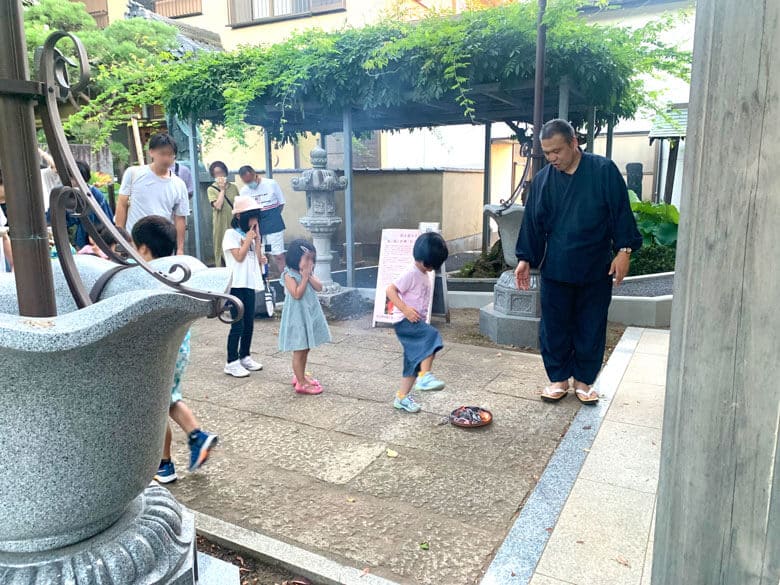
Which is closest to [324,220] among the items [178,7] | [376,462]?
[376,462]

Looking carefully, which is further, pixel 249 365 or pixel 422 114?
pixel 422 114

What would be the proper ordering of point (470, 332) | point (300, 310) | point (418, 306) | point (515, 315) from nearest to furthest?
1. point (418, 306)
2. point (300, 310)
3. point (515, 315)
4. point (470, 332)

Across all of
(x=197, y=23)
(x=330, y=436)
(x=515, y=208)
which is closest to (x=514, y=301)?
(x=515, y=208)

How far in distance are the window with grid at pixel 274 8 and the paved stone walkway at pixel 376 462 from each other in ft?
47.2

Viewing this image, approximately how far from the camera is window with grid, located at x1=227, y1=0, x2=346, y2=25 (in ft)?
54.3

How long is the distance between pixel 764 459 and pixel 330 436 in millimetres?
2724

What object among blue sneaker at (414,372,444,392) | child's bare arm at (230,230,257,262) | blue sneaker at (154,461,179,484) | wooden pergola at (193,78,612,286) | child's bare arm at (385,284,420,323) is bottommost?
blue sneaker at (154,461,179,484)

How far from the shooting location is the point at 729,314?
127 cm

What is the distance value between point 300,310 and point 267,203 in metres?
3.05

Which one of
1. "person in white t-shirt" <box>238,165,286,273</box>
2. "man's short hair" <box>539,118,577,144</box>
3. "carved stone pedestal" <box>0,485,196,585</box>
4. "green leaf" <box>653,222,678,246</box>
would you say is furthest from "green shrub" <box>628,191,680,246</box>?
"carved stone pedestal" <box>0,485,196,585</box>

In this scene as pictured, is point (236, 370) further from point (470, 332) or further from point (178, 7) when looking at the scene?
point (178, 7)

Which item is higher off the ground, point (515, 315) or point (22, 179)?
point (22, 179)

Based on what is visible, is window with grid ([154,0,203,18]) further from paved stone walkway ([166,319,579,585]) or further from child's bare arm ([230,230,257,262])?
paved stone walkway ([166,319,579,585])

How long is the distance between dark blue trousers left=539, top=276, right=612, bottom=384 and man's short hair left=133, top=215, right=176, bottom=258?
8.20ft
